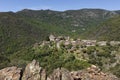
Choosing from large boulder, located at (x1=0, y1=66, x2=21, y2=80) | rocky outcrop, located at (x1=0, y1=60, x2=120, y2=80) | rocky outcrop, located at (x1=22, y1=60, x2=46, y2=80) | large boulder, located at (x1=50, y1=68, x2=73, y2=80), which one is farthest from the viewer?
rocky outcrop, located at (x1=22, y1=60, x2=46, y2=80)

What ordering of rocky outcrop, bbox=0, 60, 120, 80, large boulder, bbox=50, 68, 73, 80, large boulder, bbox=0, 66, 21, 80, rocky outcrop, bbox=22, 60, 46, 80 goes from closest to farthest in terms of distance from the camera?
large boulder, bbox=50, 68, 73, 80 → rocky outcrop, bbox=0, 60, 120, 80 → large boulder, bbox=0, 66, 21, 80 → rocky outcrop, bbox=22, 60, 46, 80

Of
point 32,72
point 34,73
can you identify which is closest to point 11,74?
point 32,72

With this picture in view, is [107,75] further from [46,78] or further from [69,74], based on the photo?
[46,78]

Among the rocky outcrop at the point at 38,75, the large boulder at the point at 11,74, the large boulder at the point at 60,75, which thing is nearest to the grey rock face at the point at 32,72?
the rocky outcrop at the point at 38,75

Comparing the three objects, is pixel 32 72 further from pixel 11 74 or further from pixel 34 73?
pixel 11 74

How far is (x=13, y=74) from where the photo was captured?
271ft

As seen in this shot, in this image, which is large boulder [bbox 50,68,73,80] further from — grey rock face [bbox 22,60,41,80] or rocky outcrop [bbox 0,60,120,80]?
grey rock face [bbox 22,60,41,80]

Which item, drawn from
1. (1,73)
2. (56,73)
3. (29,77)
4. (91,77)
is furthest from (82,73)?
(1,73)

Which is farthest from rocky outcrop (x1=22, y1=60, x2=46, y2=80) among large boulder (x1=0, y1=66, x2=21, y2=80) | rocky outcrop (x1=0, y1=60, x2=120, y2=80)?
large boulder (x1=0, y1=66, x2=21, y2=80)

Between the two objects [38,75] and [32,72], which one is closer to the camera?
[38,75]

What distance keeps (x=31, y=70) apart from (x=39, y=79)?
3.52 meters

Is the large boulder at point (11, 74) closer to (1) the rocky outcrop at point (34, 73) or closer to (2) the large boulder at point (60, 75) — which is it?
(1) the rocky outcrop at point (34, 73)

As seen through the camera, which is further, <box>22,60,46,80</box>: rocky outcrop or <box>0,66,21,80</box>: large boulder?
<box>22,60,46,80</box>: rocky outcrop

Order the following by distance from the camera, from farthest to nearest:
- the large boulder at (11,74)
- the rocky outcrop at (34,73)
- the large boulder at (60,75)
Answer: the rocky outcrop at (34,73) < the large boulder at (11,74) < the large boulder at (60,75)
